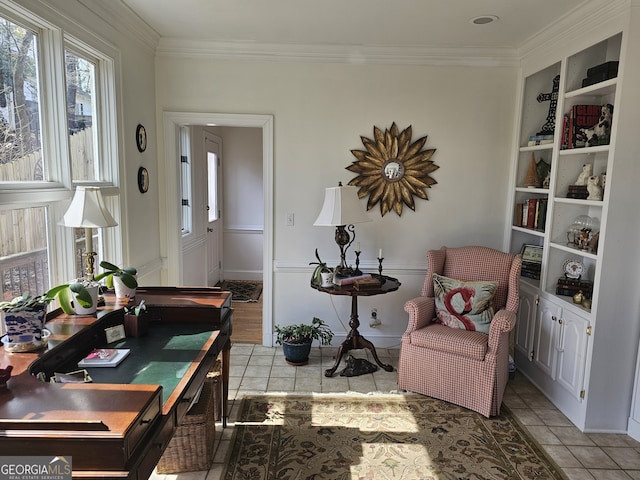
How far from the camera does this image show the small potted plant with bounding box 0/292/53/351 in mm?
1688

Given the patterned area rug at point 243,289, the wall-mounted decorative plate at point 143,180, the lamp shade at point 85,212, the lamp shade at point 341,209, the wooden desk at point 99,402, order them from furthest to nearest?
the patterned area rug at point 243,289 → the wall-mounted decorative plate at point 143,180 → the lamp shade at point 341,209 → the lamp shade at point 85,212 → the wooden desk at point 99,402

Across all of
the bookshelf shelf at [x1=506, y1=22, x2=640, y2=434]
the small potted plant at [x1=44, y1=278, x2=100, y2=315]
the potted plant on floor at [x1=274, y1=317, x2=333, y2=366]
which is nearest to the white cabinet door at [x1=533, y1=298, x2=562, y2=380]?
the bookshelf shelf at [x1=506, y1=22, x2=640, y2=434]

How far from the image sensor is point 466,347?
2.96m

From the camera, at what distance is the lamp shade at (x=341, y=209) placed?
11.0 feet

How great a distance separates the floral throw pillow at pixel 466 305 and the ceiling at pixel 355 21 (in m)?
1.88

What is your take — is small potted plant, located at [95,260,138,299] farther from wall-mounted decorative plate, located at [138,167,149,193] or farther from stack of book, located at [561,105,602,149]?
stack of book, located at [561,105,602,149]

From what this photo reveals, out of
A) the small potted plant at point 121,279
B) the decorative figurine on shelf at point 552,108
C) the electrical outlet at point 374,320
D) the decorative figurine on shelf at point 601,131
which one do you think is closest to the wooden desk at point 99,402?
the small potted plant at point 121,279

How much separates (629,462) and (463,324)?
3.93 feet

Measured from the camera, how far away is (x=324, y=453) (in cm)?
252

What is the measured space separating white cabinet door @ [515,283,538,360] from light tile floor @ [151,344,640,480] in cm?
26

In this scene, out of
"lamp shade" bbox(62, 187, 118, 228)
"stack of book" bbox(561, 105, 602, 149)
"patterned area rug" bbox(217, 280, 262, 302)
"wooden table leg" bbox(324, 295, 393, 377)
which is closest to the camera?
"lamp shade" bbox(62, 187, 118, 228)

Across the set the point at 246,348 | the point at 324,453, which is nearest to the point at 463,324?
the point at 324,453

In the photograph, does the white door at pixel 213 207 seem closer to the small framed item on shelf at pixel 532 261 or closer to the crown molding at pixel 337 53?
the crown molding at pixel 337 53

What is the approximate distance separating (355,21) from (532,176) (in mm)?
1951
